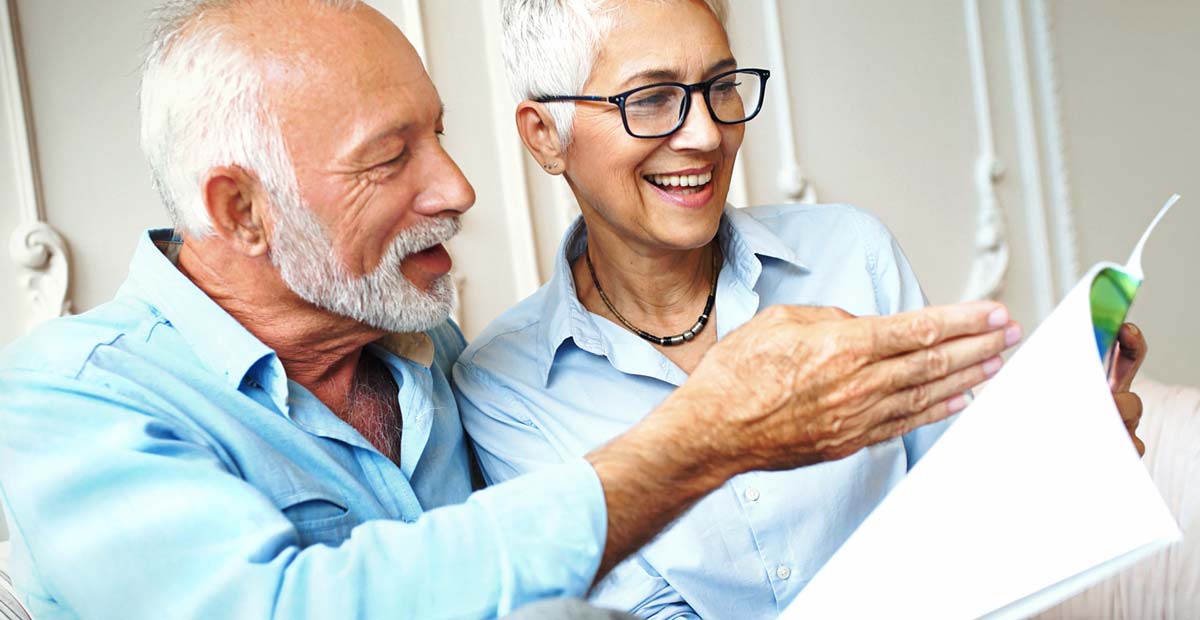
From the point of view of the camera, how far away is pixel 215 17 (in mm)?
1188

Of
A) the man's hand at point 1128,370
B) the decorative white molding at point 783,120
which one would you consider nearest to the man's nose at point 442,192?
the man's hand at point 1128,370

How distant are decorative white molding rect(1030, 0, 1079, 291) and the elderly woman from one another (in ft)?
5.94

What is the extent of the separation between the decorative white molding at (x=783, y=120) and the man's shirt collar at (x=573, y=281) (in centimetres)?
109

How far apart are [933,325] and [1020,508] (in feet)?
0.53

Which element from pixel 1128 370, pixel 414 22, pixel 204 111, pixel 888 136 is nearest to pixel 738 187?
pixel 888 136

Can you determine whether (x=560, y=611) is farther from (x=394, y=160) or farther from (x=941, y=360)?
(x=394, y=160)

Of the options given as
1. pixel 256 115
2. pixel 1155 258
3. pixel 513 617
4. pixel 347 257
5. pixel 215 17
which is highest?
pixel 215 17

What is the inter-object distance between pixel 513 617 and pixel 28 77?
53.6 inches

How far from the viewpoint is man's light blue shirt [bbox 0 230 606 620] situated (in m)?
0.92

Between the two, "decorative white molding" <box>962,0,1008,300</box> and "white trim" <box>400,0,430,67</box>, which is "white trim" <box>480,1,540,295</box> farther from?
"decorative white molding" <box>962,0,1008,300</box>

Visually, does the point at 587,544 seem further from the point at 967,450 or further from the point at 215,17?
the point at 215,17

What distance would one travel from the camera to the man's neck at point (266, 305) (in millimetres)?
1223

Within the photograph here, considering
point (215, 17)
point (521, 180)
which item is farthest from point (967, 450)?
point (521, 180)

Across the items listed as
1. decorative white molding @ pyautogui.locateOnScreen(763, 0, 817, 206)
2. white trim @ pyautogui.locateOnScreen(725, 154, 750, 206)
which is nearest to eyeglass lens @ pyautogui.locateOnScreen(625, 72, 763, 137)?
white trim @ pyautogui.locateOnScreen(725, 154, 750, 206)
